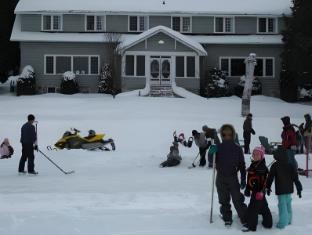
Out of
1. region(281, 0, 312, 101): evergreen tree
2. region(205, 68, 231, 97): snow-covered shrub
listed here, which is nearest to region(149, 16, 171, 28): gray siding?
region(205, 68, 231, 97): snow-covered shrub

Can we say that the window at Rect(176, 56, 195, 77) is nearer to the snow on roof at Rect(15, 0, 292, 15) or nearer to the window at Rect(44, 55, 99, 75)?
the snow on roof at Rect(15, 0, 292, 15)

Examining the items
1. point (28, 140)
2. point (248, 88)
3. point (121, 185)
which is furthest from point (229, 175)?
point (248, 88)

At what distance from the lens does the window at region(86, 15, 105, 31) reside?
41.6m

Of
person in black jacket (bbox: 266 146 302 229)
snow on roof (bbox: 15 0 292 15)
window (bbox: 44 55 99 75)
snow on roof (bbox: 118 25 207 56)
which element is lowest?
person in black jacket (bbox: 266 146 302 229)

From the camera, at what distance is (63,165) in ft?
53.7

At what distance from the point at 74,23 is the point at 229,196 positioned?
112 ft

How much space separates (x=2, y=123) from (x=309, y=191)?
16153 mm

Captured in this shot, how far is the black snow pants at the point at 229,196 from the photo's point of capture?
30.1ft

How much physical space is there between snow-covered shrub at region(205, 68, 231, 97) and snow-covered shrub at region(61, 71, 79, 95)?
9.17 metres

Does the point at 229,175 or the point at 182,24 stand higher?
the point at 182,24

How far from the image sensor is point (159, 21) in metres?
41.7

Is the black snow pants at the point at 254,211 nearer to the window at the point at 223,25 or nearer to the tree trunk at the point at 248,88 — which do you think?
the tree trunk at the point at 248,88

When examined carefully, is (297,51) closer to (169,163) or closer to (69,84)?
(69,84)

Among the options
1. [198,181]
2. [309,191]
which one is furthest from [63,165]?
[309,191]
